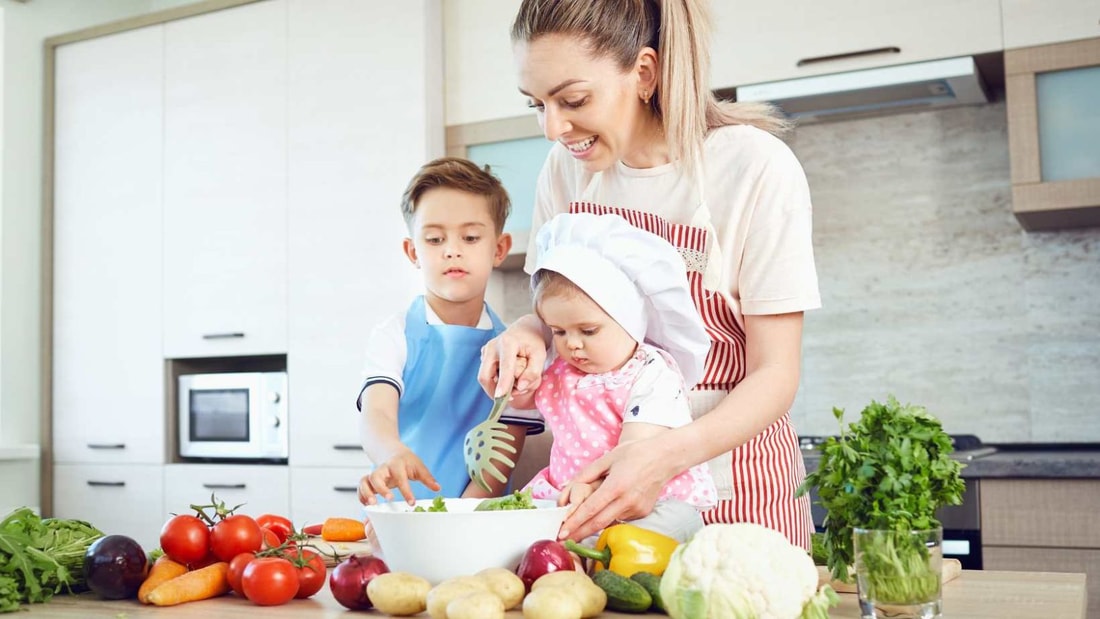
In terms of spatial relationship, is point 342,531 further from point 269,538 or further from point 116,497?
point 116,497

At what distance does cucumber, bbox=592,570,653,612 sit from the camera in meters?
0.91

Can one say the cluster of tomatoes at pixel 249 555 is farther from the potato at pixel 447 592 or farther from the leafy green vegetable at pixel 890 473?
the leafy green vegetable at pixel 890 473

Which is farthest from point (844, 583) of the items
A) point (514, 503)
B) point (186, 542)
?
point (186, 542)

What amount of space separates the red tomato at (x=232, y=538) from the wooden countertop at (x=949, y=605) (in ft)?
0.17

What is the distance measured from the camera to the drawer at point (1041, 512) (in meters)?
2.31

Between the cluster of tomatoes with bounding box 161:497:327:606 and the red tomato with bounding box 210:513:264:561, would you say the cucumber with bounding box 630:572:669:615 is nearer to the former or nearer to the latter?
the cluster of tomatoes with bounding box 161:497:327:606

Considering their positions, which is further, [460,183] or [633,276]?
[460,183]

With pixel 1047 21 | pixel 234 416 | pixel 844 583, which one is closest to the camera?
pixel 844 583

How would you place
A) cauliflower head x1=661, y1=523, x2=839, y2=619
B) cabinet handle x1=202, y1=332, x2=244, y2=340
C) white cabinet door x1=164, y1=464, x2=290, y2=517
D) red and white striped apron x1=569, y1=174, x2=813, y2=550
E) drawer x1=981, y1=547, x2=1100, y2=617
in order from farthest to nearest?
cabinet handle x1=202, y1=332, x2=244, y2=340, white cabinet door x1=164, y1=464, x2=290, y2=517, drawer x1=981, y1=547, x2=1100, y2=617, red and white striped apron x1=569, y1=174, x2=813, y2=550, cauliflower head x1=661, y1=523, x2=839, y2=619

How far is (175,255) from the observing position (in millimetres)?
3666

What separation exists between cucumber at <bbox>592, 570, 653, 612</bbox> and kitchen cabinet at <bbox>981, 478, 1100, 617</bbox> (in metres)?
1.69

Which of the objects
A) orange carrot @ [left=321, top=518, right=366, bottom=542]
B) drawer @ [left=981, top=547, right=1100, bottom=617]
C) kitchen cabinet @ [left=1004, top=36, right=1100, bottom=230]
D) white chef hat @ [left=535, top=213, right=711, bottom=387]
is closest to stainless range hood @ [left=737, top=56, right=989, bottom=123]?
kitchen cabinet @ [left=1004, top=36, right=1100, bottom=230]

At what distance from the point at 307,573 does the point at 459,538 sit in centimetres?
17

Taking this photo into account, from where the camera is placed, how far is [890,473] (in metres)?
0.89
